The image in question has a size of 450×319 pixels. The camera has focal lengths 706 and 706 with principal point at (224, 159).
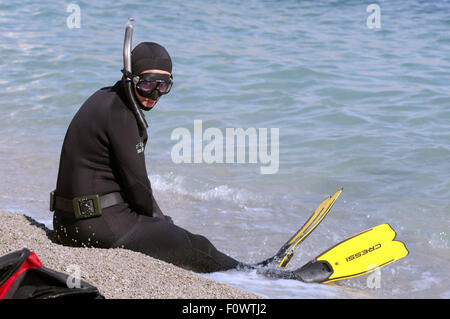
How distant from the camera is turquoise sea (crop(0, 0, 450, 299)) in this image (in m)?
6.20

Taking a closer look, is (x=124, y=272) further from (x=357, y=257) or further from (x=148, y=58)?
(x=357, y=257)

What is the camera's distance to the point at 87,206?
4.01 meters

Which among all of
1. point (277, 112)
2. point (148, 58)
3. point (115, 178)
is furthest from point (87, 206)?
point (277, 112)

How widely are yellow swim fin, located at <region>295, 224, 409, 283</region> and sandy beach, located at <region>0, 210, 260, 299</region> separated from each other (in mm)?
1189

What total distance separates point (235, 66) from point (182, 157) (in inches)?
156

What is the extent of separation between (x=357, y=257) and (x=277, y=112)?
15.3 ft

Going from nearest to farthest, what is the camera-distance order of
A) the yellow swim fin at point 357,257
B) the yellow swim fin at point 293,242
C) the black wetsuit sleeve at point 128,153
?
the black wetsuit sleeve at point 128,153 → the yellow swim fin at point 357,257 → the yellow swim fin at point 293,242

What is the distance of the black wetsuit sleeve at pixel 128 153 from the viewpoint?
393 cm

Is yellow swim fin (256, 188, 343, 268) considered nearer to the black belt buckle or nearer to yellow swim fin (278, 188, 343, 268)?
yellow swim fin (278, 188, 343, 268)

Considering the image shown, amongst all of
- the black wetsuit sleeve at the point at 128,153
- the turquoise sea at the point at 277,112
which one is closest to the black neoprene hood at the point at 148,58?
the black wetsuit sleeve at the point at 128,153

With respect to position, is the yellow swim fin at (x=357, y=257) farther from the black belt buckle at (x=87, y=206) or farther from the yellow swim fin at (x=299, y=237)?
the black belt buckle at (x=87, y=206)

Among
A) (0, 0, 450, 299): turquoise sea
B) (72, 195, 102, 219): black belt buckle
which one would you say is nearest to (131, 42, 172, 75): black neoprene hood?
(72, 195, 102, 219): black belt buckle

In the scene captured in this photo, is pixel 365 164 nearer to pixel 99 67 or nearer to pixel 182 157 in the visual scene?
pixel 182 157

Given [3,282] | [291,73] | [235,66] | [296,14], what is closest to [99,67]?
[235,66]
